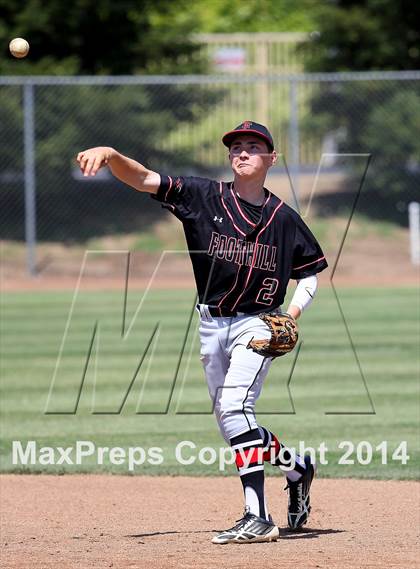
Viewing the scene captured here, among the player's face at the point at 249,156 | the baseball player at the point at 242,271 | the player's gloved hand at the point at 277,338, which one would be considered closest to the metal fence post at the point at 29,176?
the baseball player at the point at 242,271

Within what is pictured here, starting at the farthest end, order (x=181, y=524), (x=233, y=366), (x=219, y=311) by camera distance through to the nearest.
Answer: (x=181, y=524), (x=219, y=311), (x=233, y=366)

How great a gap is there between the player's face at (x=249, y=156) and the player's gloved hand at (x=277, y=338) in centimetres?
72

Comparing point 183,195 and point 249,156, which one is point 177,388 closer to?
point 183,195

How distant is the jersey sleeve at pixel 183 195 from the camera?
5.69 meters

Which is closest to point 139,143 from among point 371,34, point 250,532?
point 371,34

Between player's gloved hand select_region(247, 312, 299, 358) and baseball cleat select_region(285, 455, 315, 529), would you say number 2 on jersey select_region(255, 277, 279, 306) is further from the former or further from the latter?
baseball cleat select_region(285, 455, 315, 529)

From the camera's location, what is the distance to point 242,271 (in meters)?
5.60

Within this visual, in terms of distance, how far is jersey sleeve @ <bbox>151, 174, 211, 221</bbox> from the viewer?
224 inches

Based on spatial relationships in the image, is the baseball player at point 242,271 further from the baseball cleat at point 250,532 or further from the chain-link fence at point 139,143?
the chain-link fence at point 139,143

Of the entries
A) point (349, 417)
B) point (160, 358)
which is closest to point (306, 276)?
point (349, 417)

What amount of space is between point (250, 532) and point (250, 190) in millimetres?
1681

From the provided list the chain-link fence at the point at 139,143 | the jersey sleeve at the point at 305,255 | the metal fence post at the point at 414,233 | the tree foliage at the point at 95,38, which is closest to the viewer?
the jersey sleeve at the point at 305,255

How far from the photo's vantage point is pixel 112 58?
22828mm

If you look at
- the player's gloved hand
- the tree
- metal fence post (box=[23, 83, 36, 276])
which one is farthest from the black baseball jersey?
the tree
